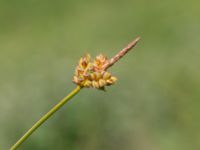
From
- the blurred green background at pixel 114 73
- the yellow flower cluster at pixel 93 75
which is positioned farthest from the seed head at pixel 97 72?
the blurred green background at pixel 114 73

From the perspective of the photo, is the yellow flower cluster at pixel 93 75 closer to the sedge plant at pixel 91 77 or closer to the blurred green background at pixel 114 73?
the sedge plant at pixel 91 77

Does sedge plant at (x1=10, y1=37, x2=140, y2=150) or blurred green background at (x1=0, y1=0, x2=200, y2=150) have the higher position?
blurred green background at (x1=0, y1=0, x2=200, y2=150)

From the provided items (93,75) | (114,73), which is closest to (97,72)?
(93,75)

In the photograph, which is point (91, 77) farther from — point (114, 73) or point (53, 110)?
point (114, 73)

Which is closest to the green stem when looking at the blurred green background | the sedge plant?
the sedge plant

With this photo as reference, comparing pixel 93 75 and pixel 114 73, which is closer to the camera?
pixel 93 75

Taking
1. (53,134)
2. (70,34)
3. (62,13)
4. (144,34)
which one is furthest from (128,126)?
(62,13)

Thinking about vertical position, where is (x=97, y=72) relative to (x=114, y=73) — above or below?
below

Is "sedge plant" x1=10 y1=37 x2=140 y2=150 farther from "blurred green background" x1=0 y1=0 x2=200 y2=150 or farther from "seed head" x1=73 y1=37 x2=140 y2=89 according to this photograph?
"blurred green background" x1=0 y1=0 x2=200 y2=150

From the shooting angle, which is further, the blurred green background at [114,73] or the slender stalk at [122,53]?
the blurred green background at [114,73]
